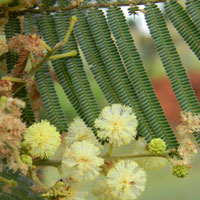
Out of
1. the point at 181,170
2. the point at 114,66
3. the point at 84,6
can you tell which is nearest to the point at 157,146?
the point at 181,170

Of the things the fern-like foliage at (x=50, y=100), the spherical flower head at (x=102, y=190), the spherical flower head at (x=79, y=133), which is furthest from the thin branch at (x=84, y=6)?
the spherical flower head at (x=102, y=190)

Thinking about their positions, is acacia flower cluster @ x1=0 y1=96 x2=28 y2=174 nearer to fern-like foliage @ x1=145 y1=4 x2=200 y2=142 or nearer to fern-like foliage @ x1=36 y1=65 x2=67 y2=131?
fern-like foliage @ x1=36 y1=65 x2=67 y2=131

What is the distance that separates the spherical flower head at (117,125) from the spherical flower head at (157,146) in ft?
0.11

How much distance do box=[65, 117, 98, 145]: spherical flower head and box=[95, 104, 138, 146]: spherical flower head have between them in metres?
0.04

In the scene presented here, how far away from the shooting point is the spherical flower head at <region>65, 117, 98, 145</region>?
740mm

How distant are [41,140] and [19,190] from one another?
0.14 meters

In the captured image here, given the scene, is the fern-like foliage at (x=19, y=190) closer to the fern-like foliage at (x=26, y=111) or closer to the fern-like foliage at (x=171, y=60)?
the fern-like foliage at (x=26, y=111)

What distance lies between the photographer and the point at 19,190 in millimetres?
740

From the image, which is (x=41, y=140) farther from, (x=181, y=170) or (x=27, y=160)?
(x=181, y=170)

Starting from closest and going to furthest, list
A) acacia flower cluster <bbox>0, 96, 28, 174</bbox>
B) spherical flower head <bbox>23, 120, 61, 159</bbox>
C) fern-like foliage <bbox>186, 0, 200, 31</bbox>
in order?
acacia flower cluster <bbox>0, 96, 28, 174</bbox> → spherical flower head <bbox>23, 120, 61, 159</bbox> → fern-like foliage <bbox>186, 0, 200, 31</bbox>

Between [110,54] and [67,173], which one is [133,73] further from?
[67,173]

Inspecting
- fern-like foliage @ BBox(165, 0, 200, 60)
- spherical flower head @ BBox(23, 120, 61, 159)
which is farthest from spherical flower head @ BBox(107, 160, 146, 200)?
fern-like foliage @ BBox(165, 0, 200, 60)

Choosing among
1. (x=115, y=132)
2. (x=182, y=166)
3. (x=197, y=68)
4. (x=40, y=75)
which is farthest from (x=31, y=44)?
(x=197, y=68)

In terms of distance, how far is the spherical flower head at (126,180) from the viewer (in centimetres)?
67
